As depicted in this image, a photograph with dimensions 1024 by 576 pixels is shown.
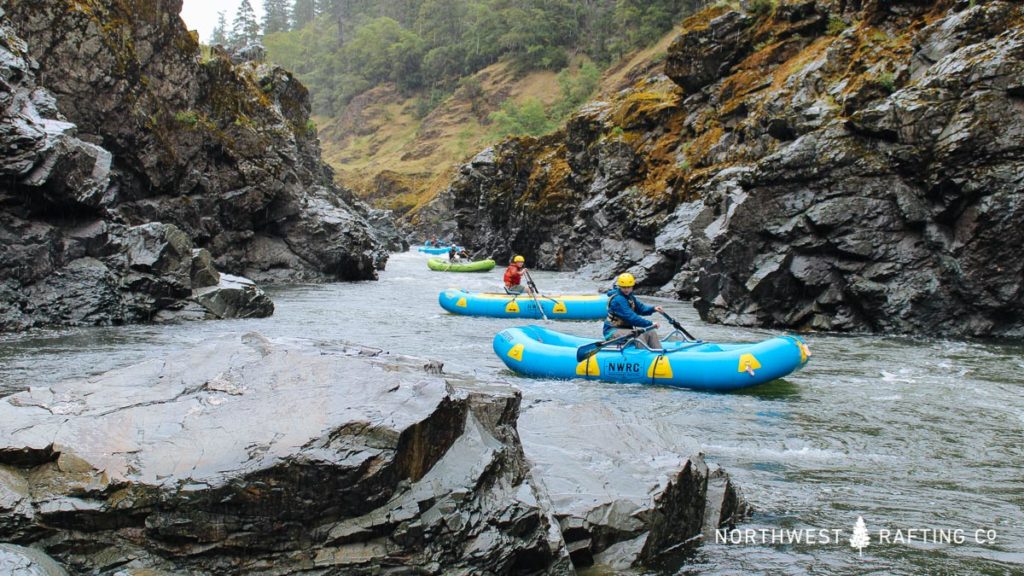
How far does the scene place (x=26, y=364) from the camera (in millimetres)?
10117

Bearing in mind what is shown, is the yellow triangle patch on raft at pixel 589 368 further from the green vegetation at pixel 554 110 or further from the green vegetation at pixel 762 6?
the green vegetation at pixel 554 110

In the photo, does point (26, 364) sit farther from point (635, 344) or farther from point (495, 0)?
point (495, 0)

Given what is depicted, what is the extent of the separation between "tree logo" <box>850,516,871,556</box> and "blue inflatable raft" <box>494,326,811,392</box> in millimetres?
4339

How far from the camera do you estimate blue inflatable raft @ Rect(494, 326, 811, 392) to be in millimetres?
9492

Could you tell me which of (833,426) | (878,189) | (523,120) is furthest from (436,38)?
(833,426)

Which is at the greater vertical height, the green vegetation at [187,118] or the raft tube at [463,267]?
the green vegetation at [187,118]

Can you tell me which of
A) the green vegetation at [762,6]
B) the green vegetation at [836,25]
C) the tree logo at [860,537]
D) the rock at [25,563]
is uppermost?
the green vegetation at [762,6]

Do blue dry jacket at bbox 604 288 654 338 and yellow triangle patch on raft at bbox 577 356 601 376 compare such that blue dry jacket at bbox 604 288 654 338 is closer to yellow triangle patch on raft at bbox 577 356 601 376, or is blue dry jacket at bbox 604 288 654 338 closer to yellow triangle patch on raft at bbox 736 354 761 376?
yellow triangle patch on raft at bbox 577 356 601 376

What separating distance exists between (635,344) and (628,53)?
201 ft

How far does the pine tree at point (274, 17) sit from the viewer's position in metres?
125

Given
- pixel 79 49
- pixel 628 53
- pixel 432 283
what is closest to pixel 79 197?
pixel 79 49

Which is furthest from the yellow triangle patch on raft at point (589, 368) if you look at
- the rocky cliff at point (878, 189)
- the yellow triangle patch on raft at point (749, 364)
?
the rocky cliff at point (878, 189)

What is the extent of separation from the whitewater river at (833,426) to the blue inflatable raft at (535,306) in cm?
162

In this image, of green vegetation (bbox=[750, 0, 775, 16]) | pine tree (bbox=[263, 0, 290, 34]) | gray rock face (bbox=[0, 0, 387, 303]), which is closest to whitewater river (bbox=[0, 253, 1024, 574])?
gray rock face (bbox=[0, 0, 387, 303])
